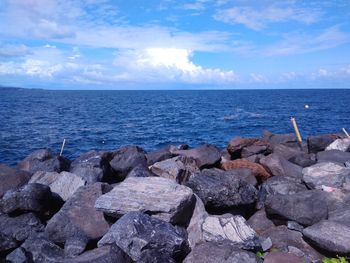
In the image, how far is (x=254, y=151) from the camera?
18.1 m

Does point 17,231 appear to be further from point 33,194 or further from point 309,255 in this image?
point 309,255

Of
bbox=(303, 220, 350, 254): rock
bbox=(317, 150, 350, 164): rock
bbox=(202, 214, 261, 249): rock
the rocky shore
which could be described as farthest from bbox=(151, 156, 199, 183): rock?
bbox=(317, 150, 350, 164): rock

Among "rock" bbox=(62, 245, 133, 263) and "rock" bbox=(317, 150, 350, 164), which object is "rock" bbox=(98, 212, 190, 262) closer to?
"rock" bbox=(62, 245, 133, 263)

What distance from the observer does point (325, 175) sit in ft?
42.0

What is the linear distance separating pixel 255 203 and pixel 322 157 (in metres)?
6.81

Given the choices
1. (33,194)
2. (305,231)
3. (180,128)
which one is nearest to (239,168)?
(305,231)

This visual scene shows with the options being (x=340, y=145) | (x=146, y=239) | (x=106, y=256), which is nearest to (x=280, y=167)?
(x=340, y=145)

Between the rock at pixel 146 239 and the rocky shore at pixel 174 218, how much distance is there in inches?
0.8

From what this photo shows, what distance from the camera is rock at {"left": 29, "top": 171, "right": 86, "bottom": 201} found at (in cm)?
1186

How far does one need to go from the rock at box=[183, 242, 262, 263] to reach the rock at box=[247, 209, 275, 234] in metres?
2.45

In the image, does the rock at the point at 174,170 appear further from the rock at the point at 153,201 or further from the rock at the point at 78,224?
the rock at the point at 78,224

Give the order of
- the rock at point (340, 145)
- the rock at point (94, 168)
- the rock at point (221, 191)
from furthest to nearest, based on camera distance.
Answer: the rock at point (340, 145)
the rock at point (94, 168)
the rock at point (221, 191)

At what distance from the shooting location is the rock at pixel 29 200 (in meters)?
10.6

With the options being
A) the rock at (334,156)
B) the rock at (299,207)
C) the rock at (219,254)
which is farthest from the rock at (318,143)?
the rock at (219,254)
